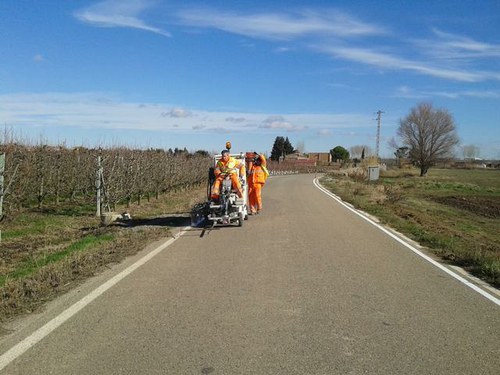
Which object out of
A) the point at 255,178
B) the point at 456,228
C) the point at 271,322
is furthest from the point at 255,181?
the point at 271,322

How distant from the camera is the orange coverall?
1622cm

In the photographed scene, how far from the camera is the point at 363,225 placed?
14664 mm

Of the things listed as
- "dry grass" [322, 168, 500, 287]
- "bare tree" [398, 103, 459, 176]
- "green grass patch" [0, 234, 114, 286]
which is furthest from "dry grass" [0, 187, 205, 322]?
"bare tree" [398, 103, 459, 176]

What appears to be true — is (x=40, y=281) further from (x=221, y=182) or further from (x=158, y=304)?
(x=221, y=182)

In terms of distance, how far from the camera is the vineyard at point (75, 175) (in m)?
14.7

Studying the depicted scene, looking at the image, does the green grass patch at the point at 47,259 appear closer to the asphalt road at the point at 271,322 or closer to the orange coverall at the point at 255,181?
the asphalt road at the point at 271,322

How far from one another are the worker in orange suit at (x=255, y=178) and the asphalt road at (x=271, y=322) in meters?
7.02

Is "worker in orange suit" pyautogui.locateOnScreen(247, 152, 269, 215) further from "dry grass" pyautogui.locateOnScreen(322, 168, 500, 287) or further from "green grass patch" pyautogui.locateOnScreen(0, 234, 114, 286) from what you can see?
"green grass patch" pyautogui.locateOnScreen(0, 234, 114, 286)

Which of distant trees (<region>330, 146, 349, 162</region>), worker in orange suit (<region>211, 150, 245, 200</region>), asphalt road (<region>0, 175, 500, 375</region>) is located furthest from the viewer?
distant trees (<region>330, 146, 349, 162</region>)

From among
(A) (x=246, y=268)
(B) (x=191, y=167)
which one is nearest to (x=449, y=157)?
(B) (x=191, y=167)

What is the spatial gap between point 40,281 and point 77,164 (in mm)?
12893

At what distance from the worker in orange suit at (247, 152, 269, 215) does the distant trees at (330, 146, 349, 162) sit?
126 m

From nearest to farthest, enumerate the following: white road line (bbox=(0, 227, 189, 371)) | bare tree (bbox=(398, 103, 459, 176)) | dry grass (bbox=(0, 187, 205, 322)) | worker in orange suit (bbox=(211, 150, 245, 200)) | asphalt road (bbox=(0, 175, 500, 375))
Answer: asphalt road (bbox=(0, 175, 500, 375)), white road line (bbox=(0, 227, 189, 371)), dry grass (bbox=(0, 187, 205, 322)), worker in orange suit (bbox=(211, 150, 245, 200)), bare tree (bbox=(398, 103, 459, 176))

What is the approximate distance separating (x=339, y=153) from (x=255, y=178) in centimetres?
12839
